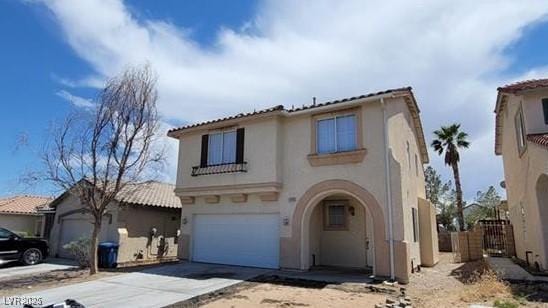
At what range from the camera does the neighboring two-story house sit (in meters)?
13.8

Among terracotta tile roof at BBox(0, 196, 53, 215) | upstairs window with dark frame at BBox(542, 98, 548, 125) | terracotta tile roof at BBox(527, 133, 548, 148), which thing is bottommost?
terracotta tile roof at BBox(0, 196, 53, 215)

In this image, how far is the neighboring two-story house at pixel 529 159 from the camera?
1378 centimetres

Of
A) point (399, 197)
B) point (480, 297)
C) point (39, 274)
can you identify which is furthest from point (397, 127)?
point (39, 274)

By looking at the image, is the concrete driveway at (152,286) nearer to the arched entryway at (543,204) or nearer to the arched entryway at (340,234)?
the arched entryway at (340,234)

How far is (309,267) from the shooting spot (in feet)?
53.5

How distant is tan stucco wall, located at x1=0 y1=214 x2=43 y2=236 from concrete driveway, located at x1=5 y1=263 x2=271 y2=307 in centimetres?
2125

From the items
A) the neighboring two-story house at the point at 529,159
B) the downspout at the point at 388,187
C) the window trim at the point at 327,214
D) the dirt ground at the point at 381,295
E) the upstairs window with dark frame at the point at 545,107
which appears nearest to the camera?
the dirt ground at the point at 381,295

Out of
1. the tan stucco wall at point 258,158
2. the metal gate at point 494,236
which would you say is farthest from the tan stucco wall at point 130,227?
the metal gate at point 494,236

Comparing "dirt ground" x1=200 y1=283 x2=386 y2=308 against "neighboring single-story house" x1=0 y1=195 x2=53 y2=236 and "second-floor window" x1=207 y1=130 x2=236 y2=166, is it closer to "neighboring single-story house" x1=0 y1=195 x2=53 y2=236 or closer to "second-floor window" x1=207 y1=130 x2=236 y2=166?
"second-floor window" x1=207 y1=130 x2=236 y2=166

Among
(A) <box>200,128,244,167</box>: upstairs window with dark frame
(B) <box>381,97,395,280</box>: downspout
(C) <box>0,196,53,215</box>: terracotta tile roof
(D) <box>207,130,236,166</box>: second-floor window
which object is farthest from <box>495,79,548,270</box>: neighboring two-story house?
(C) <box>0,196,53,215</box>: terracotta tile roof

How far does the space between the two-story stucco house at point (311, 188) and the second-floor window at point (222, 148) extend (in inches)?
2.1

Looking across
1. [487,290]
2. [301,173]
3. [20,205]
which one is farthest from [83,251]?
[20,205]

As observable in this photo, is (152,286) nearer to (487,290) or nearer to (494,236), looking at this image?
(487,290)

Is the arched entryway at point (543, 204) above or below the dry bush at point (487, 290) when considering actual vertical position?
above
